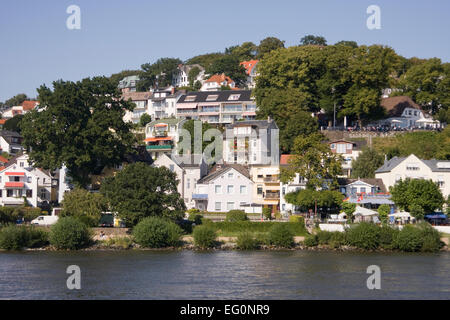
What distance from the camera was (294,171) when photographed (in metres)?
66.1

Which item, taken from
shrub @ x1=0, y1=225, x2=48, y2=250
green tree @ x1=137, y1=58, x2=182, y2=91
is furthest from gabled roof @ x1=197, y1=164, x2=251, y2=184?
green tree @ x1=137, y1=58, x2=182, y2=91

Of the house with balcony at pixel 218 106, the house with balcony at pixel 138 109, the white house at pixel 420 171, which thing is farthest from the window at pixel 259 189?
the house with balcony at pixel 138 109

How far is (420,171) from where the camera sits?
229 ft

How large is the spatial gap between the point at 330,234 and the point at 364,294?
1929 centimetres

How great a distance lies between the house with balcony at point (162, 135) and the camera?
91463 mm

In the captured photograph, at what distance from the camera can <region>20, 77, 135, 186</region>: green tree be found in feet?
233

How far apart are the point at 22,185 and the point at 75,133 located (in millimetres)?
9069

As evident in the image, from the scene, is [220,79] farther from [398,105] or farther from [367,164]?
[367,164]

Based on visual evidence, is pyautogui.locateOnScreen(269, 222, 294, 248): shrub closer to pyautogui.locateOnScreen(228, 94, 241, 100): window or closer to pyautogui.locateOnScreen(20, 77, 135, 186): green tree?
pyautogui.locateOnScreen(20, 77, 135, 186): green tree

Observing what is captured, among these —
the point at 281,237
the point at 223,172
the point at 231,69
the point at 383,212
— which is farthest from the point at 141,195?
the point at 231,69

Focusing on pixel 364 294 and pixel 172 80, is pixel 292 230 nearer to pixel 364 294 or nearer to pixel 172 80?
pixel 364 294
